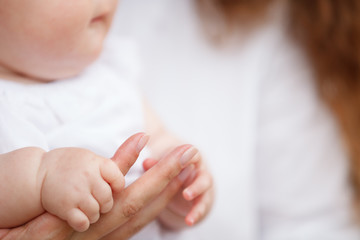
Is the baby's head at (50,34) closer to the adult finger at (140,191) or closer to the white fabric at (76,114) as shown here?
the white fabric at (76,114)

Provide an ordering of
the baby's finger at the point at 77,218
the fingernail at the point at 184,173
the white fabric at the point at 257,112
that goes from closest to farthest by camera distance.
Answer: the baby's finger at the point at 77,218, the fingernail at the point at 184,173, the white fabric at the point at 257,112

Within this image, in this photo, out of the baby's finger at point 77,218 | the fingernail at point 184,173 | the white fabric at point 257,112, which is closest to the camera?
the baby's finger at point 77,218

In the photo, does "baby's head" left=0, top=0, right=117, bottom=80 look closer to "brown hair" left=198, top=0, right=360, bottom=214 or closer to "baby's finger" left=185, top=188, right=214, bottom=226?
"baby's finger" left=185, top=188, right=214, bottom=226

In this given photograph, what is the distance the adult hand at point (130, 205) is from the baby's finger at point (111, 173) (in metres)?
0.03

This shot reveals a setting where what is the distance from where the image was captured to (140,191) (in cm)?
70

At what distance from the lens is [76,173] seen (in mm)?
598

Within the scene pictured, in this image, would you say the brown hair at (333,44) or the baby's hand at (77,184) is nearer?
the baby's hand at (77,184)

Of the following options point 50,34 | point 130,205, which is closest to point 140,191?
point 130,205

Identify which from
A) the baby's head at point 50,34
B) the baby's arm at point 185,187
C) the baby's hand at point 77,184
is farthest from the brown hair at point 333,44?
the baby's hand at point 77,184

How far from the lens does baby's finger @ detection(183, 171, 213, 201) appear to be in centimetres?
75

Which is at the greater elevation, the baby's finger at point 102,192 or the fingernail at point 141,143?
the fingernail at point 141,143

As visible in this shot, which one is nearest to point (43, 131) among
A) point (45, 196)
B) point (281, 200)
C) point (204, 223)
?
point (45, 196)

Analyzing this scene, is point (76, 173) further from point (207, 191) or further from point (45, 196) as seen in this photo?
point (207, 191)

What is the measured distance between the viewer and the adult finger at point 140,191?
69 cm
